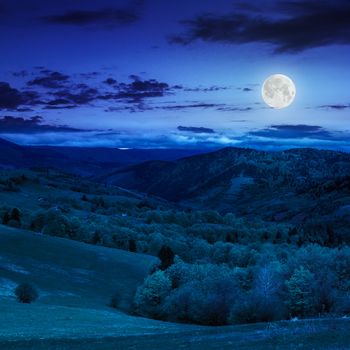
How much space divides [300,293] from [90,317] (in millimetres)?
35161

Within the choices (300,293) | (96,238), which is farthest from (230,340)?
(96,238)

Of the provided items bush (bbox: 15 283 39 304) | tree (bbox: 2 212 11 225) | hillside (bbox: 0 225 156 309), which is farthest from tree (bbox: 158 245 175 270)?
bush (bbox: 15 283 39 304)

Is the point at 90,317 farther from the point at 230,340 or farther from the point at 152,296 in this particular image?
the point at 230,340

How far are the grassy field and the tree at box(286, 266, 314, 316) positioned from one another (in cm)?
2269

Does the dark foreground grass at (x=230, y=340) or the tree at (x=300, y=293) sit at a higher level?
the dark foreground grass at (x=230, y=340)

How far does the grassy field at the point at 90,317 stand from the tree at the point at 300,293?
22693mm

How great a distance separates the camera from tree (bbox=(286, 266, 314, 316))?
252ft

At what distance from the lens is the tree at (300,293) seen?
76.8 meters

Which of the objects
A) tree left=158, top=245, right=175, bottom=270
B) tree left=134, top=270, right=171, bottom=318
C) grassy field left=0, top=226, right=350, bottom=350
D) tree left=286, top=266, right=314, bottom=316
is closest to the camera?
grassy field left=0, top=226, right=350, bottom=350

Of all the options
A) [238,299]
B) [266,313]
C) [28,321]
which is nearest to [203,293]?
[238,299]

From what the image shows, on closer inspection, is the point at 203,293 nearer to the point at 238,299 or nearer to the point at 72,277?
the point at 238,299

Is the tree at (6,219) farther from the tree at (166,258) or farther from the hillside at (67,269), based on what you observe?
the tree at (166,258)

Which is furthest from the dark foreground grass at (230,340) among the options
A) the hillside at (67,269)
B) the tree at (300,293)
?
the hillside at (67,269)

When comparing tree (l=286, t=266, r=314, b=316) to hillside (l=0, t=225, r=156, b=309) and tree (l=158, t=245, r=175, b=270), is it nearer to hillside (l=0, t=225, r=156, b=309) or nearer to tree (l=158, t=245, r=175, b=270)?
hillside (l=0, t=225, r=156, b=309)
